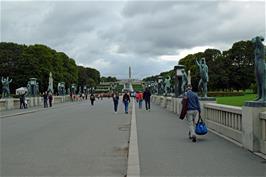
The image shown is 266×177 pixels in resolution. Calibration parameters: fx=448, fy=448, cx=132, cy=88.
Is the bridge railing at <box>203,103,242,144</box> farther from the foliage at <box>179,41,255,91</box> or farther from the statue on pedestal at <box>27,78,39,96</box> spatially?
the foliage at <box>179,41,255,91</box>

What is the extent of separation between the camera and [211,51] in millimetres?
104312

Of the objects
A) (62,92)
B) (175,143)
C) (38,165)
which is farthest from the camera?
(62,92)

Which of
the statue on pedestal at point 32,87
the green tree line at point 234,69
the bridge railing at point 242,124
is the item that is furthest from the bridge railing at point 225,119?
the green tree line at point 234,69

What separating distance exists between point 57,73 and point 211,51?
118 feet

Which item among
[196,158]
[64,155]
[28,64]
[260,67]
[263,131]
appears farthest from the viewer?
[28,64]

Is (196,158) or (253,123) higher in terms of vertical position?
(253,123)

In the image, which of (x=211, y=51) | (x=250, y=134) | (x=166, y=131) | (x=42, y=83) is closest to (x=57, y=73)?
(x=42, y=83)

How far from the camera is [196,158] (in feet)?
33.4

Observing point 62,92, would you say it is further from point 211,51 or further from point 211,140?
point 211,140

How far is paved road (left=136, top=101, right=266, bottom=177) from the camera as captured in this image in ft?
28.2

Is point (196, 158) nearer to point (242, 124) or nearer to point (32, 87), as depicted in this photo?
point (242, 124)

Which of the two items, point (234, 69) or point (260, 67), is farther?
point (234, 69)

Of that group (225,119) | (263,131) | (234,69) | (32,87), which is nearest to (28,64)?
(32,87)

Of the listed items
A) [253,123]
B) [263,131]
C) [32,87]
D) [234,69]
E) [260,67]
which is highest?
[234,69]
